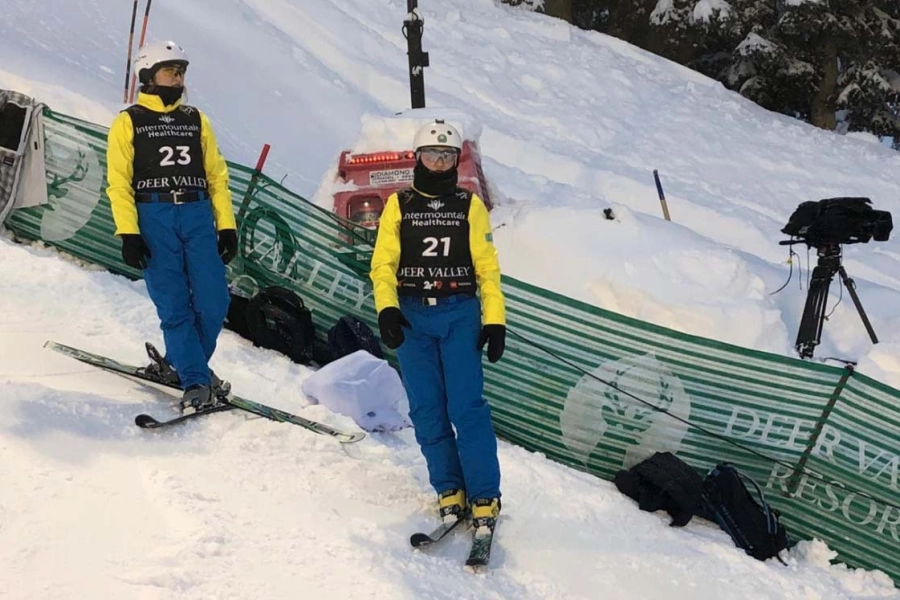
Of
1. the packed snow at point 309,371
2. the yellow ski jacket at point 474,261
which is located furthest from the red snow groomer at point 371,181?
the yellow ski jacket at point 474,261

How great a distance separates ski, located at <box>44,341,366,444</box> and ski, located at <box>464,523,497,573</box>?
39.3 inches

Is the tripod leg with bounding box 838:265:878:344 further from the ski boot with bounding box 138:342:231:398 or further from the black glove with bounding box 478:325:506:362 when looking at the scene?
the ski boot with bounding box 138:342:231:398

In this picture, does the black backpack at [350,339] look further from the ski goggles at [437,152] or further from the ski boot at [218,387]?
the ski goggles at [437,152]

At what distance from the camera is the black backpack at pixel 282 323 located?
6.30 m

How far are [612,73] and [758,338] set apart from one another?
11.0 meters

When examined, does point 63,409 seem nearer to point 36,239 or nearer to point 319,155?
point 36,239

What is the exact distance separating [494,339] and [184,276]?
1747 mm

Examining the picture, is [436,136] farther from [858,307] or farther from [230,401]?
[858,307]

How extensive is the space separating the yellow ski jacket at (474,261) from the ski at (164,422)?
1244 mm

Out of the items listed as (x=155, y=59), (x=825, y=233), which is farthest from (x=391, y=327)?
(x=825, y=233)

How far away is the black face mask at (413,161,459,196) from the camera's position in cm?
431

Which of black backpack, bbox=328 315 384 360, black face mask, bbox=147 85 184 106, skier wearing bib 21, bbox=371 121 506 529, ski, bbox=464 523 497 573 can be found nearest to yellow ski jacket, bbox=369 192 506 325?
skier wearing bib 21, bbox=371 121 506 529

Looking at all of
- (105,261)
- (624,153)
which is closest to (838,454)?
(105,261)

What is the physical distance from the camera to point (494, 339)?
166 inches
